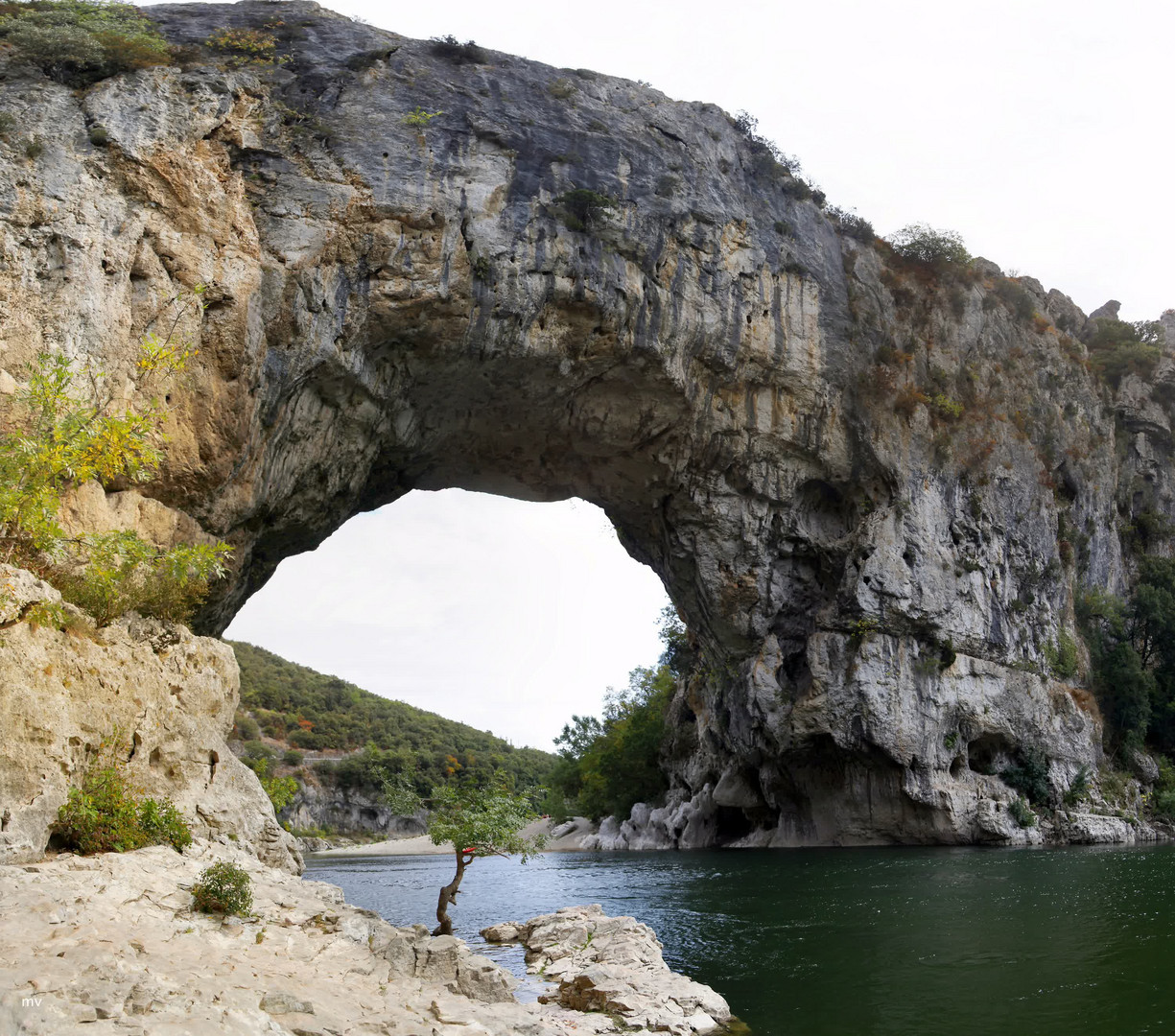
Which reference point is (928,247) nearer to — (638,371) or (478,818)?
(638,371)

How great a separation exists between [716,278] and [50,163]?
1604 centimetres

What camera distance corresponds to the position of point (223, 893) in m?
7.37

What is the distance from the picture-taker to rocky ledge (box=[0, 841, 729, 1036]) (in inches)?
191

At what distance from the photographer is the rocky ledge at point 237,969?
4.86 meters

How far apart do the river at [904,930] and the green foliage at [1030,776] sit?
11.5 feet

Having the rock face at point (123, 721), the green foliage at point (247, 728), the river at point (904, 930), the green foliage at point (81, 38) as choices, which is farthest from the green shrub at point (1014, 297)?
the green foliage at point (247, 728)

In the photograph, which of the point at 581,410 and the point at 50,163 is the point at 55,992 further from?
the point at 581,410

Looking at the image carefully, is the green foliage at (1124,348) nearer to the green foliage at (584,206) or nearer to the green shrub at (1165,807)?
the green shrub at (1165,807)

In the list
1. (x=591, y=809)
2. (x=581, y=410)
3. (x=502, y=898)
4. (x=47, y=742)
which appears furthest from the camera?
Result: (x=591, y=809)

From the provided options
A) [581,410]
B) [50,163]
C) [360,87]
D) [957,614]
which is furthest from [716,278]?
[50,163]

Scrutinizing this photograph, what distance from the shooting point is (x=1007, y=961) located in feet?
34.3

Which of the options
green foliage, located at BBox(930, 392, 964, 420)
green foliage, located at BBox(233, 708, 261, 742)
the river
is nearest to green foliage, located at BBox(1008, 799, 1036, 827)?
the river

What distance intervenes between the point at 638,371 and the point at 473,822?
14517 millimetres

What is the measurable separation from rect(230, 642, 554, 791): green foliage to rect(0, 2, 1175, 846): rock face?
31.9 meters
